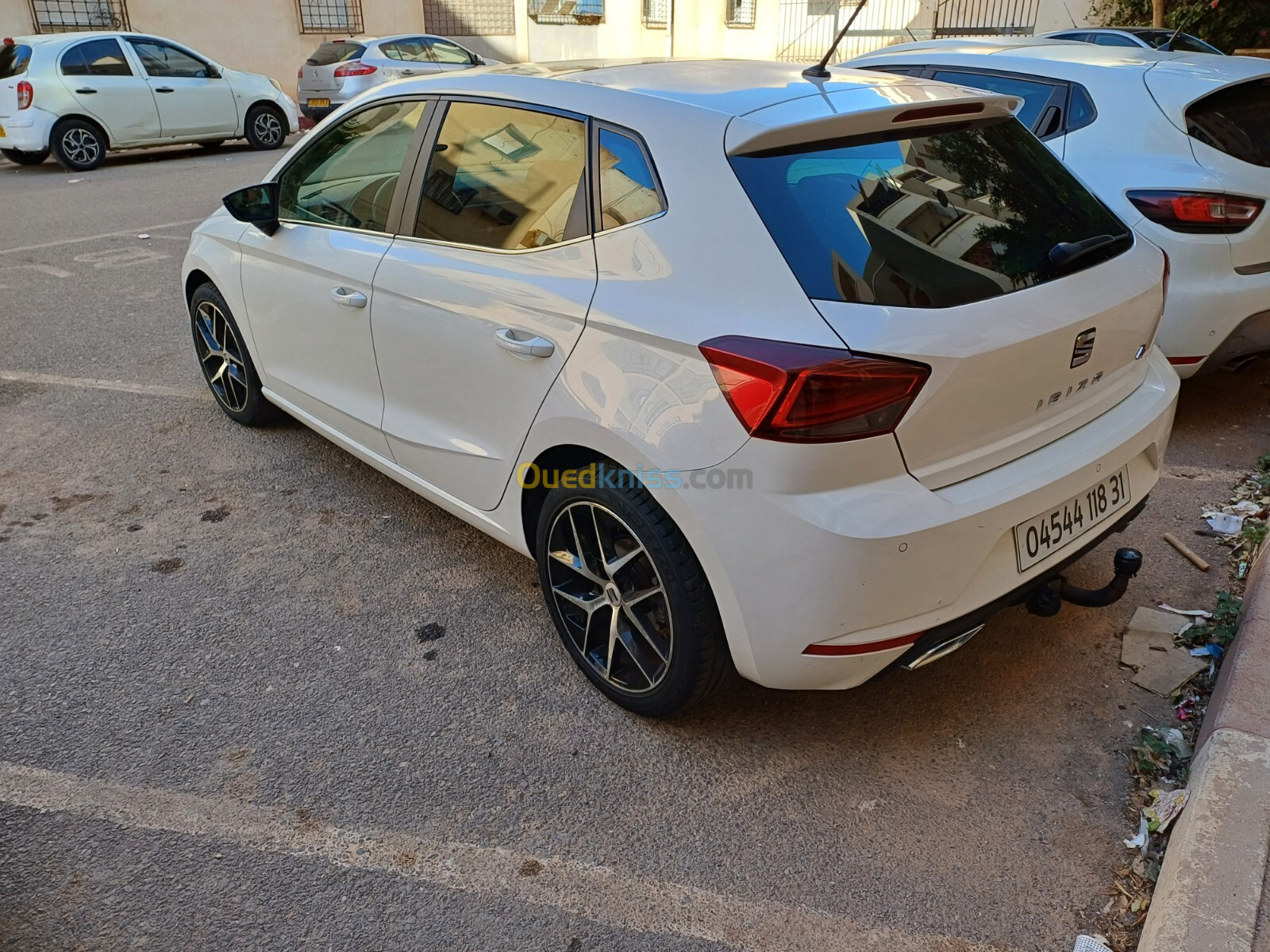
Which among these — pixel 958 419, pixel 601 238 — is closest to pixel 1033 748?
pixel 958 419

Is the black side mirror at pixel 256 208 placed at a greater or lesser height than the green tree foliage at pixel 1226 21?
lesser

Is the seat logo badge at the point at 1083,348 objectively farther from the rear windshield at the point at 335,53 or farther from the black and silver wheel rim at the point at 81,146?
the rear windshield at the point at 335,53

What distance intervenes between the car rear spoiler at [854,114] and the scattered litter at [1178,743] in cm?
180

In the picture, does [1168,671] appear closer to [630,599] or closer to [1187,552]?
[1187,552]

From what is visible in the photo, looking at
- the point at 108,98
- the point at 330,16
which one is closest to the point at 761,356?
the point at 108,98

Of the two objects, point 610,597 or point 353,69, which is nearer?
point 610,597

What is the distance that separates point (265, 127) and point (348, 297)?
1289 centimetres

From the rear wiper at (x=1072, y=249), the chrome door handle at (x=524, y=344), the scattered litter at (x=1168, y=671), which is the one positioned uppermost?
the rear wiper at (x=1072, y=249)

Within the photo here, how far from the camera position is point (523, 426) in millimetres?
2758

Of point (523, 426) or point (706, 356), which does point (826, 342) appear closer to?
point (706, 356)

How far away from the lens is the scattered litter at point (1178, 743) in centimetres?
264

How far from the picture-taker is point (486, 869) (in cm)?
235

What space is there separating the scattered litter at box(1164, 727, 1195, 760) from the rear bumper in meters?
0.66

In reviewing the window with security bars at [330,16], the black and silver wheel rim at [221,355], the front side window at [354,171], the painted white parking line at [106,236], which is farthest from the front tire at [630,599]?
the window with security bars at [330,16]
